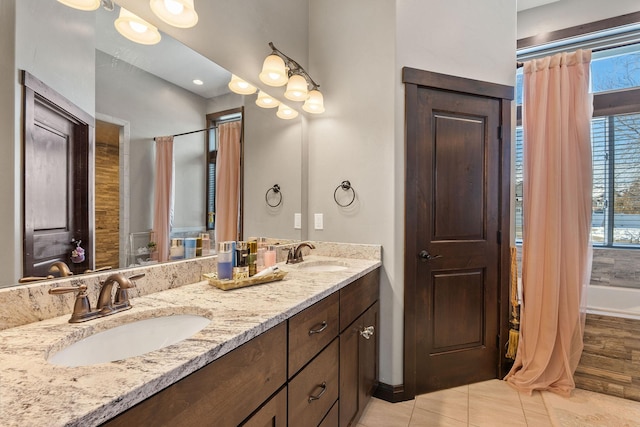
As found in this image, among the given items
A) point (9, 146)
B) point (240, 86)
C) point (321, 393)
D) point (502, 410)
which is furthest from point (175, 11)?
point (502, 410)

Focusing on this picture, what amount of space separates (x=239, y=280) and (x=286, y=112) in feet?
4.31

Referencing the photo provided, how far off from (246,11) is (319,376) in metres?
1.93

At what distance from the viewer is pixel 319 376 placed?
1.23 m

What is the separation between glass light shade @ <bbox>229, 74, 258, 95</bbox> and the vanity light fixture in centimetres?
9

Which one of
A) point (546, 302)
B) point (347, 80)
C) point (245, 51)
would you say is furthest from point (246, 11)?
point (546, 302)

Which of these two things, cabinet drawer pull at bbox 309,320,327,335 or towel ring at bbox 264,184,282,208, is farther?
towel ring at bbox 264,184,282,208

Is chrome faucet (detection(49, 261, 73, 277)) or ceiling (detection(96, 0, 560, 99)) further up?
ceiling (detection(96, 0, 560, 99))

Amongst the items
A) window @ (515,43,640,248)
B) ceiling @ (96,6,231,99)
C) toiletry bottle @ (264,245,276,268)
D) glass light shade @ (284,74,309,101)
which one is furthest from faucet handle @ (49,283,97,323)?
window @ (515,43,640,248)

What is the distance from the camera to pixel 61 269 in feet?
3.20

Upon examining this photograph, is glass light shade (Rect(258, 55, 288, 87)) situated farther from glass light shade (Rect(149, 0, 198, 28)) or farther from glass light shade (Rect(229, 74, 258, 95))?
glass light shade (Rect(149, 0, 198, 28))

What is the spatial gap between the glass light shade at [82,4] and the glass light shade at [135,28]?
0.10 metres

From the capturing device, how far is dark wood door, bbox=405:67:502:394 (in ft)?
6.64

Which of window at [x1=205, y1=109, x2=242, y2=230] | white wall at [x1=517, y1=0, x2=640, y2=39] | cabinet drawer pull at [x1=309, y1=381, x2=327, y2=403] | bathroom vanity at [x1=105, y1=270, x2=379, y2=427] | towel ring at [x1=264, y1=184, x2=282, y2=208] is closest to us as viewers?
bathroom vanity at [x1=105, y1=270, x2=379, y2=427]

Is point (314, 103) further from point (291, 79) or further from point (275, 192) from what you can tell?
point (275, 192)
